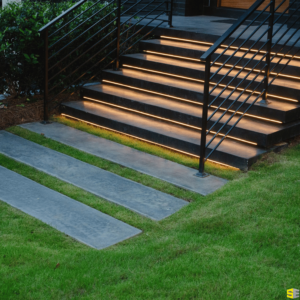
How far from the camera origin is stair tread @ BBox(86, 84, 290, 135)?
6.12m

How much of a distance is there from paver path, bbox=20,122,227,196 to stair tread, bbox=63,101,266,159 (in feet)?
1.47

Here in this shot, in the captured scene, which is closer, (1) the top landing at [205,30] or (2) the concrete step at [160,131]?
(2) the concrete step at [160,131]

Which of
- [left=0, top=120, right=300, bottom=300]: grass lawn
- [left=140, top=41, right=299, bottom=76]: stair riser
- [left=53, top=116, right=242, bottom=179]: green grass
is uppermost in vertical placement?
[left=140, top=41, right=299, bottom=76]: stair riser

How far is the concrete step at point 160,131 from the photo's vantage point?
19.0 ft

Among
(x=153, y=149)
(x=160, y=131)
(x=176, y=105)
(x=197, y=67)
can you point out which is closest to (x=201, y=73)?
(x=197, y=67)

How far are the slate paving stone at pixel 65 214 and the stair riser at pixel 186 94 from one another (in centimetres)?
279

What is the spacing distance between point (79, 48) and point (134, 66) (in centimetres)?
106

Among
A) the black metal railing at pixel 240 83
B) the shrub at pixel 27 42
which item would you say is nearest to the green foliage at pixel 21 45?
the shrub at pixel 27 42

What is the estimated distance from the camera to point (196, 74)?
7461 mm

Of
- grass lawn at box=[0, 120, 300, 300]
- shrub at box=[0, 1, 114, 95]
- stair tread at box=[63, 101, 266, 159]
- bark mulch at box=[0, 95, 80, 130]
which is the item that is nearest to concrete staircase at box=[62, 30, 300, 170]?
stair tread at box=[63, 101, 266, 159]

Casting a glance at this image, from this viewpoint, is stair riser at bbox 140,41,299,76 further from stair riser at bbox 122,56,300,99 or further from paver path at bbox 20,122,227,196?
paver path at bbox 20,122,227,196

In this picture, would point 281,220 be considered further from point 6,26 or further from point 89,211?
point 6,26

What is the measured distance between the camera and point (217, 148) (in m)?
5.94

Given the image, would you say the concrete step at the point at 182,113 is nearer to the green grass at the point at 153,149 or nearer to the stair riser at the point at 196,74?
the stair riser at the point at 196,74
